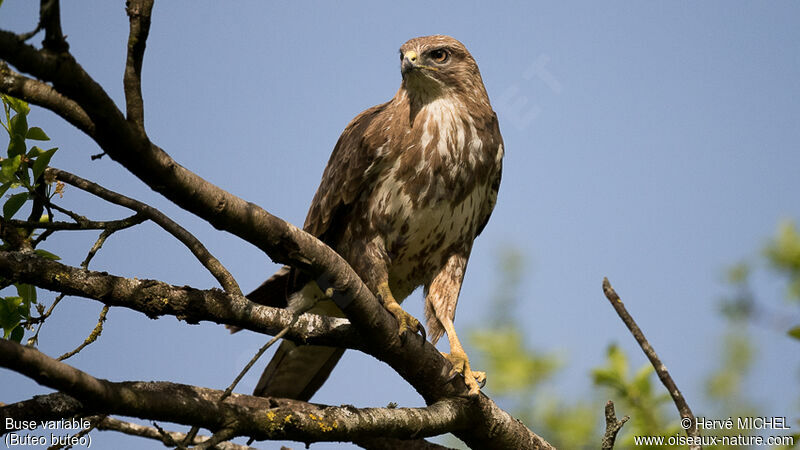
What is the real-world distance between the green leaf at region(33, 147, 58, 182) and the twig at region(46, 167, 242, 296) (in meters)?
0.11

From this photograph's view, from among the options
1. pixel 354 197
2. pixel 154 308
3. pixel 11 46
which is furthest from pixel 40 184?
pixel 354 197

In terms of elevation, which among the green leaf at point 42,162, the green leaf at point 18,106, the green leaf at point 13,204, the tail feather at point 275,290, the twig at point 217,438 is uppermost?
the tail feather at point 275,290

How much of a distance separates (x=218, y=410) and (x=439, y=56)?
9.69 ft

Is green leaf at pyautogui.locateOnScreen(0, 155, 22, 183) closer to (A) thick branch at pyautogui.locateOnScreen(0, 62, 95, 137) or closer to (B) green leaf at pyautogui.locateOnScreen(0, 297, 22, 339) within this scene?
(B) green leaf at pyautogui.locateOnScreen(0, 297, 22, 339)

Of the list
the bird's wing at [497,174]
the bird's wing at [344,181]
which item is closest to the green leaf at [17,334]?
the bird's wing at [344,181]

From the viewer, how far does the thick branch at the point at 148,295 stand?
2.94m

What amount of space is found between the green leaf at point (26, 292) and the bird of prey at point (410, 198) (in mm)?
1544

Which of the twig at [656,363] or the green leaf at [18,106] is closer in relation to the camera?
the green leaf at [18,106]

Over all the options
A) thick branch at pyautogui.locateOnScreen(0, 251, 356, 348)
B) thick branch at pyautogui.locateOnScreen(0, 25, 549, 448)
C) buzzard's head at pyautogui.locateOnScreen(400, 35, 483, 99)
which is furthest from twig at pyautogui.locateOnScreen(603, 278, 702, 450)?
buzzard's head at pyautogui.locateOnScreen(400, 35, 483, 99)

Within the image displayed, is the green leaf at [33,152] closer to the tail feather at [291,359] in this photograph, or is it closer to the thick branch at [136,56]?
the thick branch at [136,56]

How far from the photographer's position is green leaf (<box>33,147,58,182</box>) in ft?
9.77

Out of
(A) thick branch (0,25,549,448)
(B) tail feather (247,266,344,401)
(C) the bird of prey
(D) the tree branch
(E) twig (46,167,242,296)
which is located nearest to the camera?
(A) thick branch (0,25,549,448)

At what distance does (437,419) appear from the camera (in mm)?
3496

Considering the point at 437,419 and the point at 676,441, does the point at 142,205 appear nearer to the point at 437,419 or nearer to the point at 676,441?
the point at 437,419
